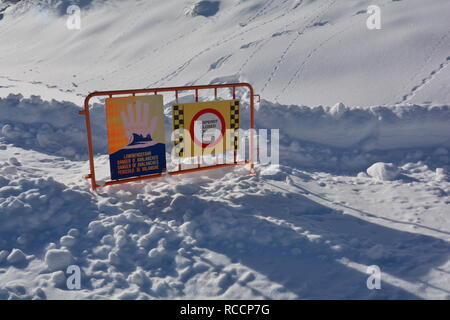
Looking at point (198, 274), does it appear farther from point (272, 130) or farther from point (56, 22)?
point (56, 22)

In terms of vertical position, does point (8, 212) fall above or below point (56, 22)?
below

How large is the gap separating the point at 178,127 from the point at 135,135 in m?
0.58

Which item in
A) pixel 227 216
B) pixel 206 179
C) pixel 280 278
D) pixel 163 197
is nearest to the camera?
pixel 280 278

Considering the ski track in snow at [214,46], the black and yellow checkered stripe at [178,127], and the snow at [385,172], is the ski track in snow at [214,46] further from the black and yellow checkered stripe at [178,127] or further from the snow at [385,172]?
the snow at [385,172]

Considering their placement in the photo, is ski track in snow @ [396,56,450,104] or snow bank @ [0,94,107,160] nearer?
snow bank @ [0,94,107,160]

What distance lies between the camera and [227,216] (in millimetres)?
4934

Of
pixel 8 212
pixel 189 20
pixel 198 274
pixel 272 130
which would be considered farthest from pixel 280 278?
pixel 189 20

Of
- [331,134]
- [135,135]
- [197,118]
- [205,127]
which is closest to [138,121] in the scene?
[135,135]

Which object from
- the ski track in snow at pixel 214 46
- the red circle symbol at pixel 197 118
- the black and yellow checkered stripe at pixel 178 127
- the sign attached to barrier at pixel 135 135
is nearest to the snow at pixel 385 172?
the red circle symbol at pixel 197 118

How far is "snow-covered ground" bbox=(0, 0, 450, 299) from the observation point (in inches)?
158

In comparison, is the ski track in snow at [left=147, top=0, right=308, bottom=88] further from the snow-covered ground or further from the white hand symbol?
the white hand symbol

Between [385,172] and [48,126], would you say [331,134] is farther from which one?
[48,126]

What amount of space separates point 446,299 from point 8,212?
4.40 metres

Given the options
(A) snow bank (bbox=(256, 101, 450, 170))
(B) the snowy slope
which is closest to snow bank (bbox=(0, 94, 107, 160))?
(A) snow bank (bbox=(256, 101, 450, 170))
